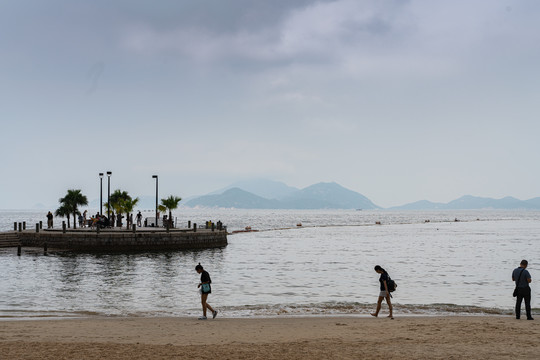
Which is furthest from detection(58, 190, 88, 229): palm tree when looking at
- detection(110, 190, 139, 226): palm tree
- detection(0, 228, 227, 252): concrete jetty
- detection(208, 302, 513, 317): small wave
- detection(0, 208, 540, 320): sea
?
detection(208, 302, 513, 317): small wave

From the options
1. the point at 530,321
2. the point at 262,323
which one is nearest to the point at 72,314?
the point at 262,323

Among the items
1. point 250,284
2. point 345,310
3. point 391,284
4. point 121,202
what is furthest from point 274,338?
point 121,202

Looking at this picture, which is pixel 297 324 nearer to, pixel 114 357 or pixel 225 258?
pixel 114 357

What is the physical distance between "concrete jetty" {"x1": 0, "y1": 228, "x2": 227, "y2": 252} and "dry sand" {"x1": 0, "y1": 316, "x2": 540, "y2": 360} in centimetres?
3054

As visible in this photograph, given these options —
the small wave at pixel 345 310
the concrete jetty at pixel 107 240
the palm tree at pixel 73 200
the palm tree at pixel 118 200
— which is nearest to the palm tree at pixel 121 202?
the palm tree at pixel 118 200

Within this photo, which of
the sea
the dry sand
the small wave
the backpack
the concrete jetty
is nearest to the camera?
the dry sand

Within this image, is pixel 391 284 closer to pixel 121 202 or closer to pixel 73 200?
pixel 121 202

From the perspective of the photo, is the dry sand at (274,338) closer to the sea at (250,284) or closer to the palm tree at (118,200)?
the sea at (250,284)

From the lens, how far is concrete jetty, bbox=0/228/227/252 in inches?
1864

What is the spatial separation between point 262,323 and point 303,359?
18.7ft

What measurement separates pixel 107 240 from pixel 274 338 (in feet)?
122

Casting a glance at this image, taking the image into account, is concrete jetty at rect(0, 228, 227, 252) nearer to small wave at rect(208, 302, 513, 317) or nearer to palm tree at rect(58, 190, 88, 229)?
palm tree at rect(58, 190, 88, 229)

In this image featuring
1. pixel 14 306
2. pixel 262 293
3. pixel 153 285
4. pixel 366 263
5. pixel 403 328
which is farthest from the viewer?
pixel 366 263

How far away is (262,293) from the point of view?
83.4 feet
